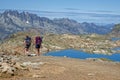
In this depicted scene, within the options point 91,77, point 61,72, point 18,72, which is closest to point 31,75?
point 18,72

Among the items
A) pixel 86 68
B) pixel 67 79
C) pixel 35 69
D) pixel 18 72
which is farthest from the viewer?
pixel 86 68

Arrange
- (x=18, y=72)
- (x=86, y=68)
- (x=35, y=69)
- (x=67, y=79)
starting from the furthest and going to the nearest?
(x=86, y=68)
(x=35, y=69)
(x=18, y=72)
(x=67, y=79)

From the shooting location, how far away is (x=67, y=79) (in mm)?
26406

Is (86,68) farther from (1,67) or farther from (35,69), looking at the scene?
(1,67)

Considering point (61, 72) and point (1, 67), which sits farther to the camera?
point (61, 72)

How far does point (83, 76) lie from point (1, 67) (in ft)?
23.5

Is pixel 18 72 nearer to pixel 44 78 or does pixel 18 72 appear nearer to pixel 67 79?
pixel 44 78

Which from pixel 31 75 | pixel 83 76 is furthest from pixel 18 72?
pixel 83 76

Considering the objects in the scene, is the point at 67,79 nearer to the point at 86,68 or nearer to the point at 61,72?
the point at 61,72

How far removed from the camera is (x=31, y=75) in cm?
2770

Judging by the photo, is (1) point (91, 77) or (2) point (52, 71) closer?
(1) point (91, 77)

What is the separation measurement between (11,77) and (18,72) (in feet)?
5.43

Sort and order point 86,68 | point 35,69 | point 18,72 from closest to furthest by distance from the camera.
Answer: point 18,72
point 35,69
point 86,68

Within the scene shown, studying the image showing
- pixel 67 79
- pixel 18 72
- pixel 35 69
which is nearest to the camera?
pixel 67 79
